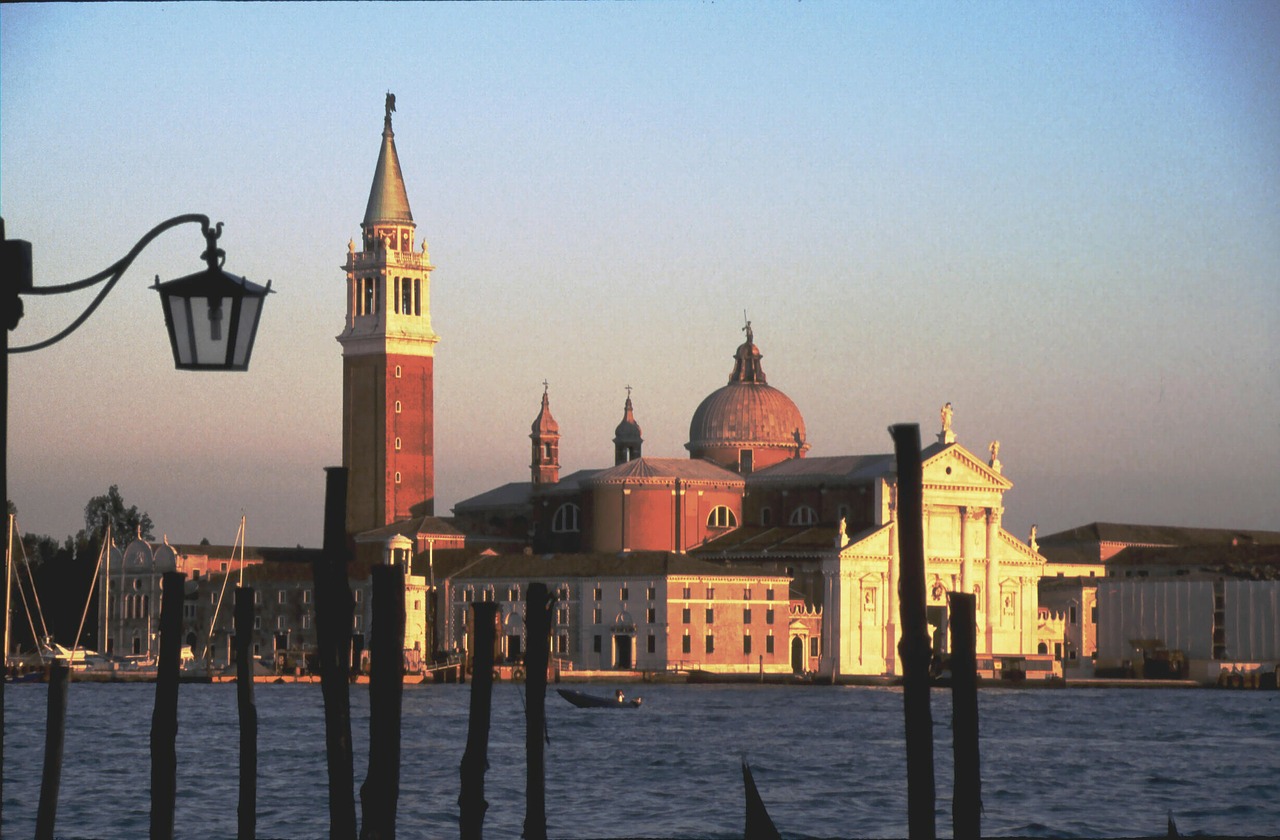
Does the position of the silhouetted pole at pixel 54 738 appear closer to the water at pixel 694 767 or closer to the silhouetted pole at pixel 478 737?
the silhouetted pole at pixel 478 737

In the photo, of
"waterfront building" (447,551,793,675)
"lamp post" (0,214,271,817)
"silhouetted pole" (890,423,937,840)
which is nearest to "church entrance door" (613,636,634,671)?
"waterfront building" (447,551,793,675)

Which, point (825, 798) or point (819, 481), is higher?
point (819, 481)

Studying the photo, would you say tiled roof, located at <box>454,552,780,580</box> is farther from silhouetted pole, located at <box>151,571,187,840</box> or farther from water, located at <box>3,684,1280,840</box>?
silhouetted pole, located at <box>151,571,187,840</box>

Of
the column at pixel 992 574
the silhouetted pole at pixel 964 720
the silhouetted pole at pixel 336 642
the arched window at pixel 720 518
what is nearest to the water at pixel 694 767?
the silhouetted pole at pixel 336 642

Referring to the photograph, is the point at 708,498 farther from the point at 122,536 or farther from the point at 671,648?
the point at 122,536

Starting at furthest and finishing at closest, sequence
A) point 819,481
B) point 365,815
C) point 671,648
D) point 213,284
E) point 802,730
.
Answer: point 819,481
point 671,648
point 802,730
point 365,815
point 213,284

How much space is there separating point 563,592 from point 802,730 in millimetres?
23934

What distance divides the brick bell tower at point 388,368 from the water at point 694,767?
15.2 m

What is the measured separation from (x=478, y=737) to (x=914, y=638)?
5276mm

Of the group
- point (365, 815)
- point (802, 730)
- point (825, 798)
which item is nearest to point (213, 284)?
point (365, 815)

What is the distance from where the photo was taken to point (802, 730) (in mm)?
41281

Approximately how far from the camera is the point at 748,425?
72938mm

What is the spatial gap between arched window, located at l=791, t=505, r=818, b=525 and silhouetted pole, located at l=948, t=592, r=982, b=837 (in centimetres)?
5807

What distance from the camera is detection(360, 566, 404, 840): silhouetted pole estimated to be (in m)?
12.1
